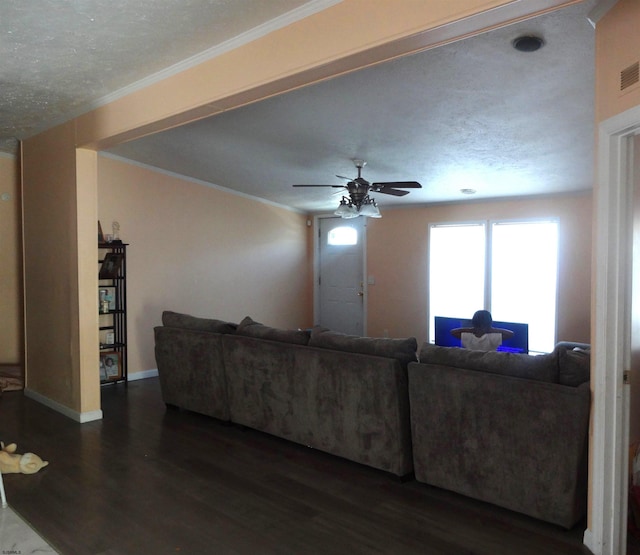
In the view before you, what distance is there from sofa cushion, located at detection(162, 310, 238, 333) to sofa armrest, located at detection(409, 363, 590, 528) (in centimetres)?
190

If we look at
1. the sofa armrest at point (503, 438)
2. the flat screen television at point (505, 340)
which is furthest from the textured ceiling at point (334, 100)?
the sofa armrest at point (503, 438)

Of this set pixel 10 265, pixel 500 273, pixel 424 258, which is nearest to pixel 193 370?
pixel 10 265

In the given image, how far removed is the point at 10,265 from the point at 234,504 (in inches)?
171

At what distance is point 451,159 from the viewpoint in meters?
5.25

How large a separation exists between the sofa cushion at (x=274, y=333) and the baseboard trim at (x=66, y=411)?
4.97 ft

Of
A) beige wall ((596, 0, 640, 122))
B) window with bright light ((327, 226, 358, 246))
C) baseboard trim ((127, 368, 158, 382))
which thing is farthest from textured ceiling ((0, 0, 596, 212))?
baseboard trim ((127, 368, 158, 382))

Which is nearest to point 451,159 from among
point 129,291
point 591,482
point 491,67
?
point 491,67

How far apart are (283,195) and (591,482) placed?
5918 millimetres

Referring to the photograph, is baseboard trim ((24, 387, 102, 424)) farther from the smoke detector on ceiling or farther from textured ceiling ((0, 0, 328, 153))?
the smoke detector on ceiling

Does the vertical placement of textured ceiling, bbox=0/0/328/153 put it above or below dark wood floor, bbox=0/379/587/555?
above

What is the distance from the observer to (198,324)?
4582 mm

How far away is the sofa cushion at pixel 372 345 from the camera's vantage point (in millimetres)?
3297

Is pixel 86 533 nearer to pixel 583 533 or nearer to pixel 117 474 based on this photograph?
pixel 117 474

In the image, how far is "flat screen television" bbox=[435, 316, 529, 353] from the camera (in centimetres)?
518
